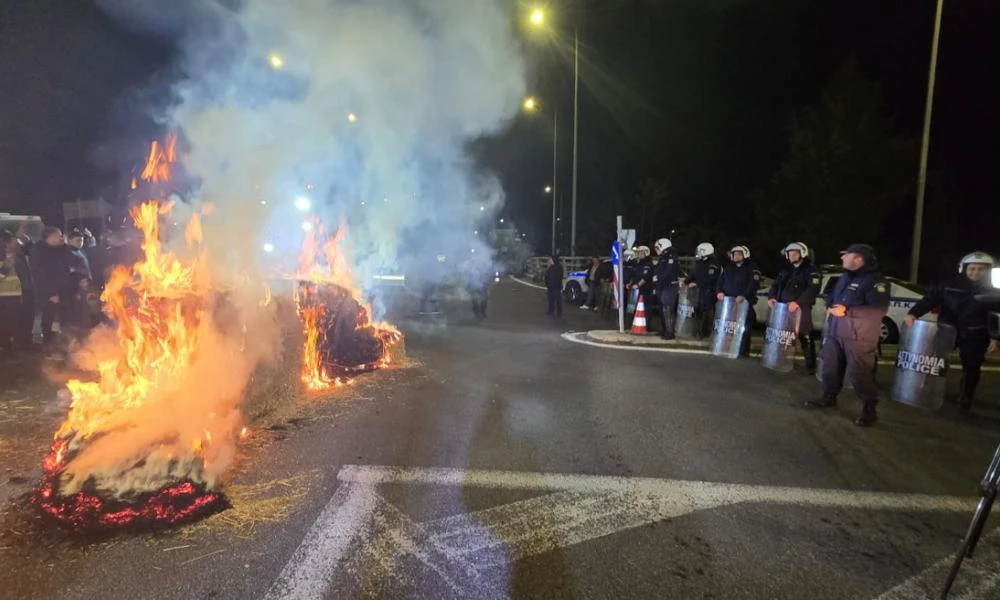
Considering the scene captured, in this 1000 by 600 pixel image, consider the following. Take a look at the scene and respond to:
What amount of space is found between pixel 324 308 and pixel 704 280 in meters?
6.44

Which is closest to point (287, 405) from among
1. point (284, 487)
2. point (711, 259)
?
point (284, 487)

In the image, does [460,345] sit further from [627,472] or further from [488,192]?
[488,192]

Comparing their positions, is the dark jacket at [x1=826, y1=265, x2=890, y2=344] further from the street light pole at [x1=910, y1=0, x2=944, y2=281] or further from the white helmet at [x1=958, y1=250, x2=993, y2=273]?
the street light pole at [x1=910, y1=0, x2=944, y2=281]

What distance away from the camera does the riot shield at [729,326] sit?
8891mm

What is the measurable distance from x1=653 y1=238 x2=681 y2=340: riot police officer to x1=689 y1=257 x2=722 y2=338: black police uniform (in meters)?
0.35

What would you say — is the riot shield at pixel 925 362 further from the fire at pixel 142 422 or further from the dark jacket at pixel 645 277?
the fire at pixel 142 422

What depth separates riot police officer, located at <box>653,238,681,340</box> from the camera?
10.3 m

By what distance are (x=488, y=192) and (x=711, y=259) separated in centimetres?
637

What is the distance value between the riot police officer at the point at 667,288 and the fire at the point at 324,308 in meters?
4.79

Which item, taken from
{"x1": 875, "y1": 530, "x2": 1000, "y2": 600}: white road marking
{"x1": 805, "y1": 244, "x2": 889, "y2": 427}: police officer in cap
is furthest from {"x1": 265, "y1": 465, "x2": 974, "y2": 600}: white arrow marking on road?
{"x1": 805, "y1": 244, "x2": 889, "y2": 427}: police officer in cap

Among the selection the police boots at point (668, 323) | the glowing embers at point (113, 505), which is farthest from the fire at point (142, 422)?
the police boots at point (668, 323)

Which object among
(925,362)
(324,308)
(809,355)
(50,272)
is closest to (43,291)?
(50,272)

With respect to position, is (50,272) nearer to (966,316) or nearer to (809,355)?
(809,355)

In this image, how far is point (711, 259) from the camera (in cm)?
1038
